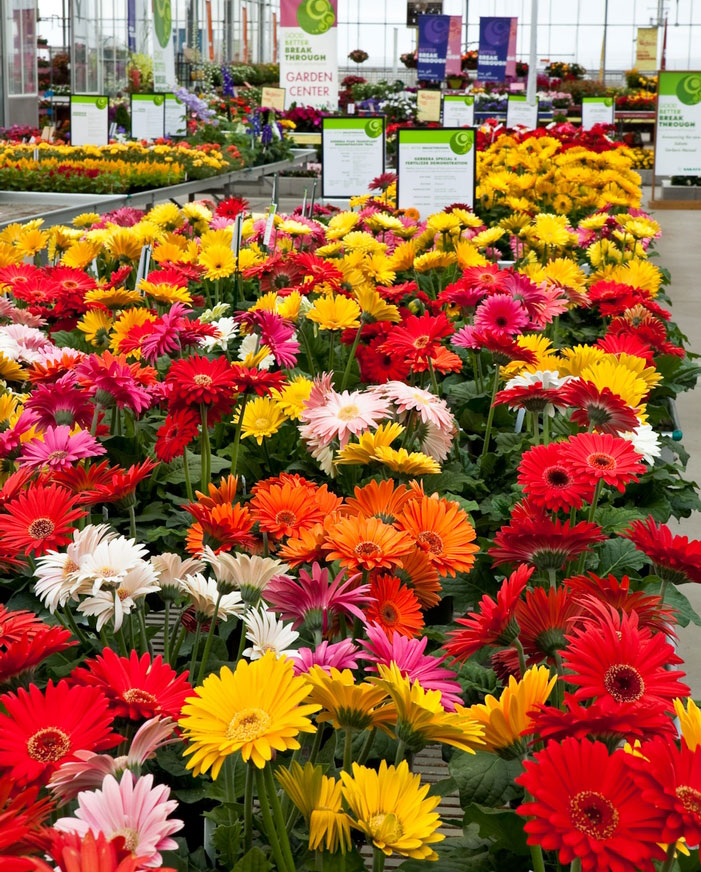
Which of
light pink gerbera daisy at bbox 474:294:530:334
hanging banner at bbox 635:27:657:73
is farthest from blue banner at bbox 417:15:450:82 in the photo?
light pink gerbera daisy at bbox 474:294:530:334

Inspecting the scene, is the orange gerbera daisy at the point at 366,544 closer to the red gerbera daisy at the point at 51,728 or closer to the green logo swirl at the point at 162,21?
the red gerbera daisy at the point at 51,728

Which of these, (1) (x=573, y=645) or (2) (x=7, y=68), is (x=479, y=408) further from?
(2) (x=7, y=68)

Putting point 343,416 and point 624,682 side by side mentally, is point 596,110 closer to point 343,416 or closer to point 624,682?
point 343,416

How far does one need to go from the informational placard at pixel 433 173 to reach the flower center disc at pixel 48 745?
3573 millimetres

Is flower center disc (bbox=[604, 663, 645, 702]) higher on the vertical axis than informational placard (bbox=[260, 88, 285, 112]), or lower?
lower

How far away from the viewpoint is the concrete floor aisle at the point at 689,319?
8.95 feet

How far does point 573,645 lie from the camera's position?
0.71 meters

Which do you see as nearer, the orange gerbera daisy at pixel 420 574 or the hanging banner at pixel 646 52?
the orange gerbera daisy at pixel 420 574

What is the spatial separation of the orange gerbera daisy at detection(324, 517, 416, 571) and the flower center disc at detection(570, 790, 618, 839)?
37 cm

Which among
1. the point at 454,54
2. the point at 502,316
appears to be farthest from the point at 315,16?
the point at 454,54

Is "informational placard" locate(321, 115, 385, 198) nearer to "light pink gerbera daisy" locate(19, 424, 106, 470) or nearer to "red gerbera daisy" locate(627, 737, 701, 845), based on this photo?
"light pink gerbera daisy" locate(19, 424, 106, 470)

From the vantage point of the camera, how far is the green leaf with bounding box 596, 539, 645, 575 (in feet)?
4.54

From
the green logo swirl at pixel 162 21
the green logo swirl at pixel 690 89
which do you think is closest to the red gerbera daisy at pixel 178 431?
the green logo swirl at pixel 690 89

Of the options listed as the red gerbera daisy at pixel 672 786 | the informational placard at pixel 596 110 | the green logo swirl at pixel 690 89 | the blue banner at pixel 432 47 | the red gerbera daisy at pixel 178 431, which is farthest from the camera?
the blue banner at pixel 432 47
